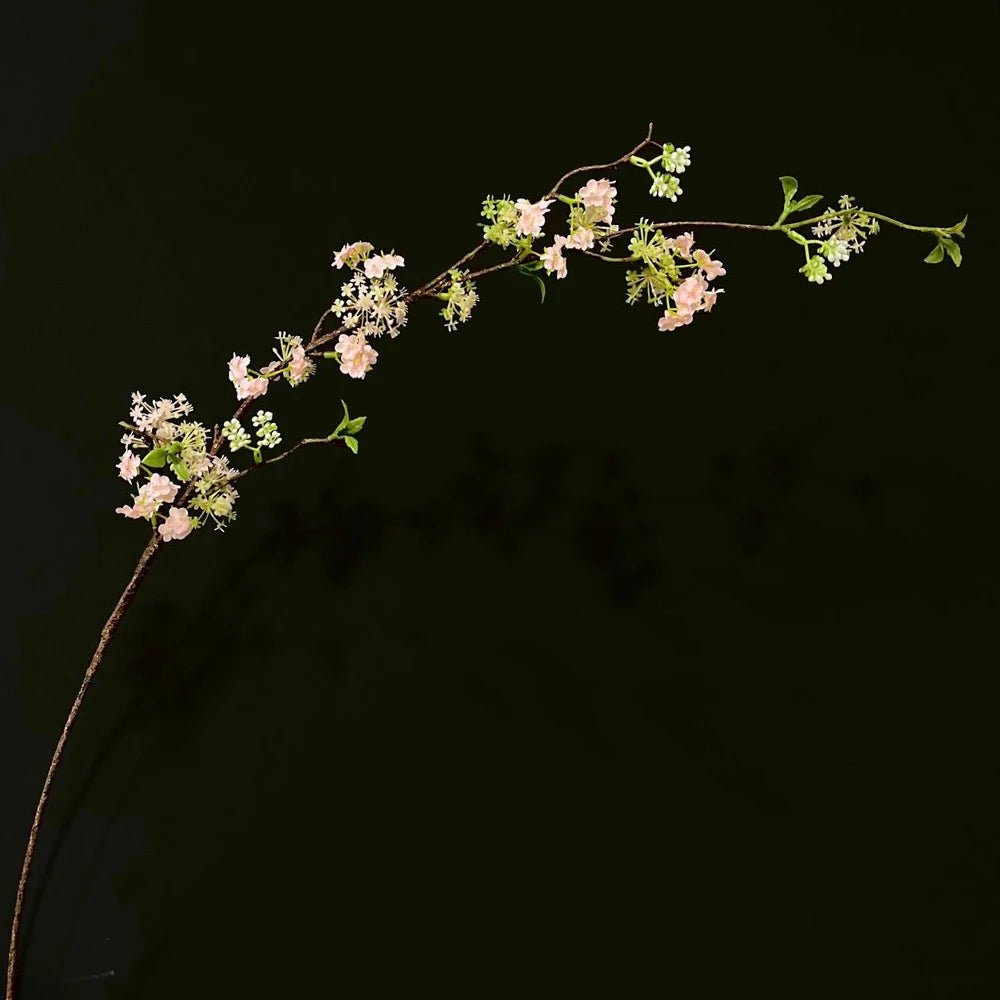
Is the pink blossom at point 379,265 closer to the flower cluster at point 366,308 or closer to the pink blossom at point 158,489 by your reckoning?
the flower cluster at point 366,308

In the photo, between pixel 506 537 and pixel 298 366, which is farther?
pixel 506 537

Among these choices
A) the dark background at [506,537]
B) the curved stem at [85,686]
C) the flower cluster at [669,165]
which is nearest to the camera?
the flower cluster at [669,165]

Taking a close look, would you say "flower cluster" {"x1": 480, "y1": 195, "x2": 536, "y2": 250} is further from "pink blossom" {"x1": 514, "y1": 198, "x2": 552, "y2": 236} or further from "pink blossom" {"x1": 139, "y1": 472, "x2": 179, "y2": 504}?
"pink blossom" {"x1": 139, "y1": 472, "x2": 179, "y2": 504}

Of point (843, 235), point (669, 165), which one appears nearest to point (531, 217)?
point (669, 165)

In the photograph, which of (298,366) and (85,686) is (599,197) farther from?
(85,686)

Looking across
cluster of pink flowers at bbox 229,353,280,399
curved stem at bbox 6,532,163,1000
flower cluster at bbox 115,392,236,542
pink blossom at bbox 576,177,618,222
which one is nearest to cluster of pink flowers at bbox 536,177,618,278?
pink blossom at bbox 576,177,618,222

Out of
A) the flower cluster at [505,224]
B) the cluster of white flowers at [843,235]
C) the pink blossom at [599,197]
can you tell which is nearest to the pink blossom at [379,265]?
the flower cluster at [505,224]

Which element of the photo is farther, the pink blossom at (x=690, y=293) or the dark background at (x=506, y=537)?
the dark background at (x=506, y=537)
